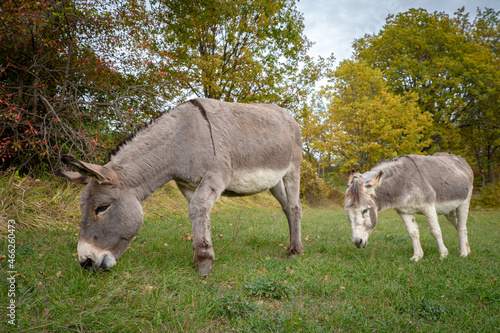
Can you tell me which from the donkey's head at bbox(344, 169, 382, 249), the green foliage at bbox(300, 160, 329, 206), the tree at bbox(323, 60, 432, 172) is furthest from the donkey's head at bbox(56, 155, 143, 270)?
the green foliage at bbox(300, 160, 329, 206)

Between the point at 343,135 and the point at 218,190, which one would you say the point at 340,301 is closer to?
the point at 218,190

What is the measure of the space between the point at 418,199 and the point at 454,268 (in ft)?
4.13

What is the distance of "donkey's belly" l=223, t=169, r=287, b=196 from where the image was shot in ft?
13.0

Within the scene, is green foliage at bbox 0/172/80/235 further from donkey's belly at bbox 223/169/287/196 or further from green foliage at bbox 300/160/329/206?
green foliage at bbox 300/160/329/206

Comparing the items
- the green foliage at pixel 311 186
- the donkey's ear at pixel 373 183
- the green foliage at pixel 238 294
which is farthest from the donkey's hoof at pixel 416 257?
the green foliage at pixel 311 186

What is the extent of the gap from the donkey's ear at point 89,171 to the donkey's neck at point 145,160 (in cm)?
18

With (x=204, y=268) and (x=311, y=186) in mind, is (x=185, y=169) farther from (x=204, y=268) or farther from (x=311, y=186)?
(x=311, y=186)

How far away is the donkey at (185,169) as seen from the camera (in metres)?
3.05

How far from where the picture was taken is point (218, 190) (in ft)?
11.7

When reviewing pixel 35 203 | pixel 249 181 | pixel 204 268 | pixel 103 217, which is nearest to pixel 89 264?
pixel 103 217

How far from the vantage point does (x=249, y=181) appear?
4062 mm

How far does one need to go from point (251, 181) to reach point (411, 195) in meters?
3.09

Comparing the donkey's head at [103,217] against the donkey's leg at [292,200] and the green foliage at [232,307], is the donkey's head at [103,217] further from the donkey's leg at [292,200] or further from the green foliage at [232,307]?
the donkey's leg at [292,200]

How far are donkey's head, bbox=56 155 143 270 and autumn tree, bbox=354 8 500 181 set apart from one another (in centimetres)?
2077
